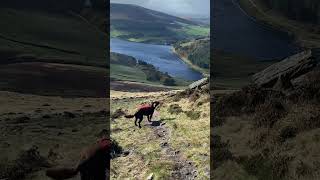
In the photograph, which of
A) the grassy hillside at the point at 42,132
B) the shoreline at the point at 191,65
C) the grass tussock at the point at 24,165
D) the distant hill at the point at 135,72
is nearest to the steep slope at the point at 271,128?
the shoreline at the point at 191,65

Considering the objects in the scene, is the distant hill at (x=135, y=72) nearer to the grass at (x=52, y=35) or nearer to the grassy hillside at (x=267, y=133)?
the grass at (x=52, y=35)

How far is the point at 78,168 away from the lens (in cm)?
1658

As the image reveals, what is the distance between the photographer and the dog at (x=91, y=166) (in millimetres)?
16484

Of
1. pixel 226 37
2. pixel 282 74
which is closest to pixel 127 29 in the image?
pixel 226 37

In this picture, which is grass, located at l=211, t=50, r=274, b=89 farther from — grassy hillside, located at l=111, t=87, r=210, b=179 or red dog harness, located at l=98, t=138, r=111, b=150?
red dog harness, located at l=98, t=138, r=111, b=150

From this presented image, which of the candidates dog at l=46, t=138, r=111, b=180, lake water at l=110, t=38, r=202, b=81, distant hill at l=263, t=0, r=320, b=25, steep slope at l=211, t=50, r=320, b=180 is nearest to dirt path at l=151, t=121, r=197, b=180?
steep slope at l=211, t=50, r=320, b=180

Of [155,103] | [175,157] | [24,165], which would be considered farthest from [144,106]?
[24,165]

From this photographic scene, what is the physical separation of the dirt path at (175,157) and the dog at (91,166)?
2.99 metres

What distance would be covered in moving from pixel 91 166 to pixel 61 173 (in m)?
1.15

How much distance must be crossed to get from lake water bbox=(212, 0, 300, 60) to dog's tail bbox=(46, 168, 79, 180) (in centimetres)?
1017

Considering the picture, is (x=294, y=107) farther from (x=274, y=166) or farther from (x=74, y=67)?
(x=74, y=67)

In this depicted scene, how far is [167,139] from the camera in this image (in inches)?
819

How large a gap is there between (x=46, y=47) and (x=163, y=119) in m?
6.74

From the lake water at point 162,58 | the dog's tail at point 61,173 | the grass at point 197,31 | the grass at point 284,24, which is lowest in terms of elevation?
the dog's tail at point 61,173
